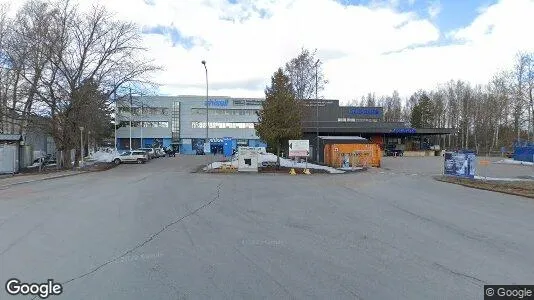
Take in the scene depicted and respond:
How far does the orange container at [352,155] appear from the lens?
117 ft

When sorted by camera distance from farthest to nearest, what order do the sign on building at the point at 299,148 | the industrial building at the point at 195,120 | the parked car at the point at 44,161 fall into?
the industrial building at the point at 195,120
the parked car at the point at 44,161
the sign on building at the point at 299,148

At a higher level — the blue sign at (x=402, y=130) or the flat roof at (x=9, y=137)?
the blue sign at (x=402, y=130)

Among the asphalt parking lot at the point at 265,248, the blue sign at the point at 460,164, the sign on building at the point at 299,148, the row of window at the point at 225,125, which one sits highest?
the row of window at the point at 225,125

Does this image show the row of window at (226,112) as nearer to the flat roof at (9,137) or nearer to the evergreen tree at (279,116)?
the evergreen tree at (279,116)

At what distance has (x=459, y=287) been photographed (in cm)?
518

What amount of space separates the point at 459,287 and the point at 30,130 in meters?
40.3

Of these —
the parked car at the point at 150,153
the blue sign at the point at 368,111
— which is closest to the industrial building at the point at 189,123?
the blue sign at the point at 368,111

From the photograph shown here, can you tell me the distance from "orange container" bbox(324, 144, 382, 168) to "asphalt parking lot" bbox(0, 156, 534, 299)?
73.3ft

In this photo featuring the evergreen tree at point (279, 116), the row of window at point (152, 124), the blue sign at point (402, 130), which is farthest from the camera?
the row of window at point (152, 124)

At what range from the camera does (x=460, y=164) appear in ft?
80.5

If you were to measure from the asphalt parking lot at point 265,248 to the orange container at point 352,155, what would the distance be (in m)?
22.3

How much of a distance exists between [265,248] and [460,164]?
2104 cm

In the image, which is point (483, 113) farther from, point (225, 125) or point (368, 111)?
point (225, 125)

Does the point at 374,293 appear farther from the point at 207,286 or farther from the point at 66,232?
the point at 66,232
